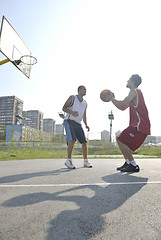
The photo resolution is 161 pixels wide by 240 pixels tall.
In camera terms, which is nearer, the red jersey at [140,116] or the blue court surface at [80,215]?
the blue court surface at [80,215]

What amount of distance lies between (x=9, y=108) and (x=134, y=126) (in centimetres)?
12128

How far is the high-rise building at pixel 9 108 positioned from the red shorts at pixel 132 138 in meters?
114

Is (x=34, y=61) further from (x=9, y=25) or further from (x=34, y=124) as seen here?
(x=34, y=124)

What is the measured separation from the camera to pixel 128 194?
1501mm

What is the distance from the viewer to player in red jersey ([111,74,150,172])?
298 centimetres

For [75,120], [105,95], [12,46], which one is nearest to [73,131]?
[75,120]

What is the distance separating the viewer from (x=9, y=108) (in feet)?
375

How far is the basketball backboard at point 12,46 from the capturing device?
7123mm

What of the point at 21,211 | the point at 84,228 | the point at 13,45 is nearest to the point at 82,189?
the point at 21,211

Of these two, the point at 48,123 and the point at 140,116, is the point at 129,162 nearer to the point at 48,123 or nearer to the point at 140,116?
the point at 140,116

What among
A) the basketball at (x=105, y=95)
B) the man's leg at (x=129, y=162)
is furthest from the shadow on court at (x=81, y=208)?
the basketball at (x=105, y=95)

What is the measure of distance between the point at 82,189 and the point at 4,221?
2.81 ft

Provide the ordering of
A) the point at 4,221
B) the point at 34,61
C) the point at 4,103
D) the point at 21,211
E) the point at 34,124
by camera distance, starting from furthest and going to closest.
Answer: the point at 34,124, the point at 4,103, the point at 34,61, the point at 21,211, the point at 4,221

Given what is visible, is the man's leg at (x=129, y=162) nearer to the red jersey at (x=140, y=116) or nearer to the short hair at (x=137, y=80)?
the red jersey at (x=140, y=116)
